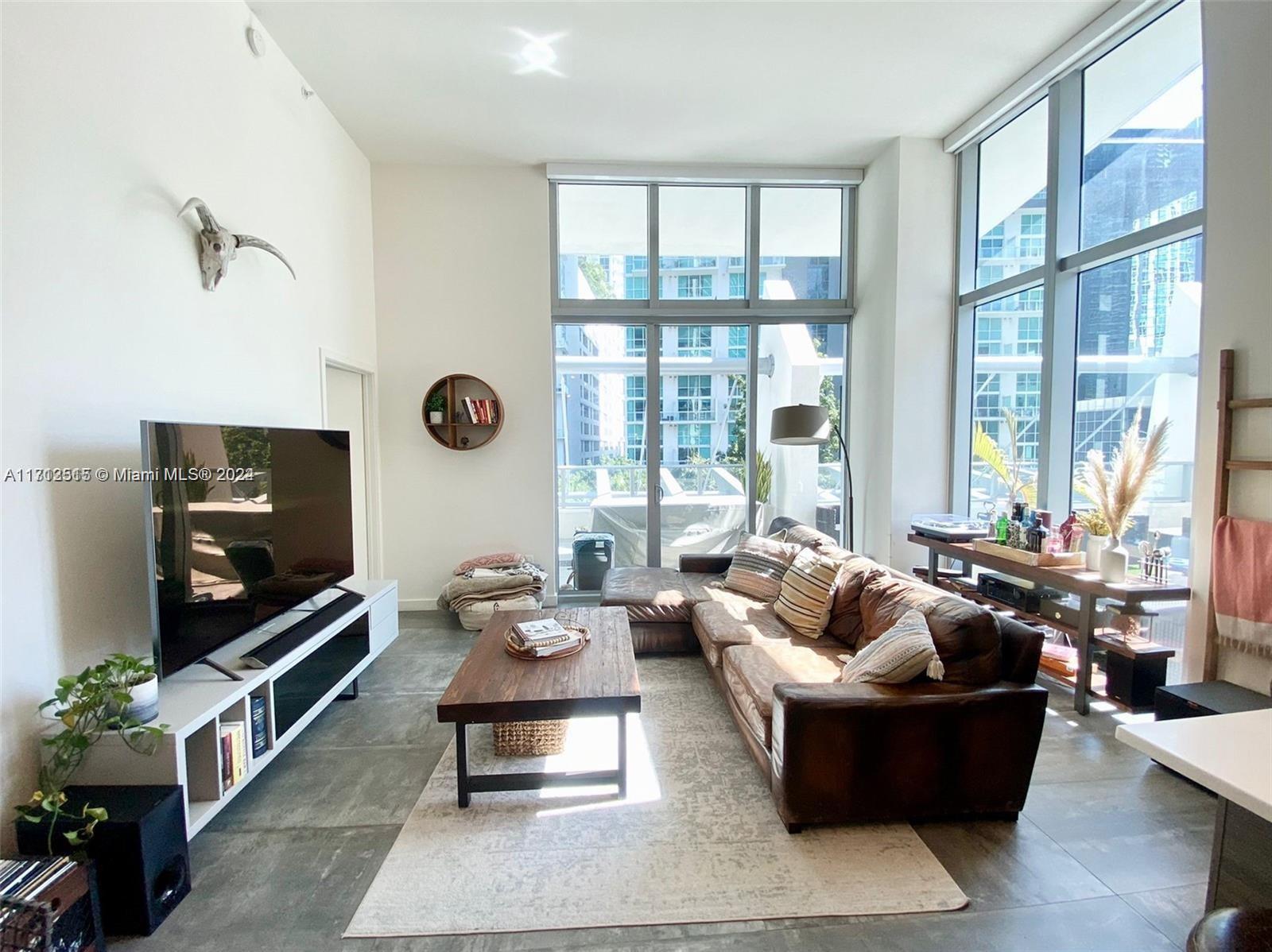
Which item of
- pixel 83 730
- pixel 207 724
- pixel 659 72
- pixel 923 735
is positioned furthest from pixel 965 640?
pixel 659 72

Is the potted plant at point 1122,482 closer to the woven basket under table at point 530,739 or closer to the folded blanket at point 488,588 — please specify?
the woven basket under table at point 530,739

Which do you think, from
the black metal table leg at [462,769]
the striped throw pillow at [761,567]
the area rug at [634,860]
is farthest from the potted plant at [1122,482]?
the black metal table leg at [462,769]

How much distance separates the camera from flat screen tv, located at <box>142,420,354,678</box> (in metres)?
1.92

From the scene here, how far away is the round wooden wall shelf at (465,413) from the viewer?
449 cm

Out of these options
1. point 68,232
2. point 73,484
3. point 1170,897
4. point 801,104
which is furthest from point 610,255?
point 1170,897

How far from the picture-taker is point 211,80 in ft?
8.39

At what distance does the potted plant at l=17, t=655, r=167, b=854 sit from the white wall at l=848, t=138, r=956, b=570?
4.40 meters

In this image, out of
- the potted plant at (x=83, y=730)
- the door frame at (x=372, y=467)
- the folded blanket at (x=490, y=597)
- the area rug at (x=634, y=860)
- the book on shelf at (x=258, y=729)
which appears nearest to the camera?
the potted plant at (x=83, y=730)

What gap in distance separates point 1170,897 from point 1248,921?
97 cm

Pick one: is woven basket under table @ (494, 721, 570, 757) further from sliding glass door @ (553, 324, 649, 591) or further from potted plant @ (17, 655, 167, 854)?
sliding glass door @ (553, 324, 649, 591)

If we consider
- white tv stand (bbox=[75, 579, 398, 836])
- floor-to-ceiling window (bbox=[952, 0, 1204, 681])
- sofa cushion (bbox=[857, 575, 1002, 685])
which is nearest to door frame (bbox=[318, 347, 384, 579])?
white tv stand (bbox=[75, 579, 398, 836])

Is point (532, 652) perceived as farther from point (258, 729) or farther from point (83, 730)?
point (83, 730)

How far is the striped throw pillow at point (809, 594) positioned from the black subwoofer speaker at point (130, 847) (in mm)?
2682

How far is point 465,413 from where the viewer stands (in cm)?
450
